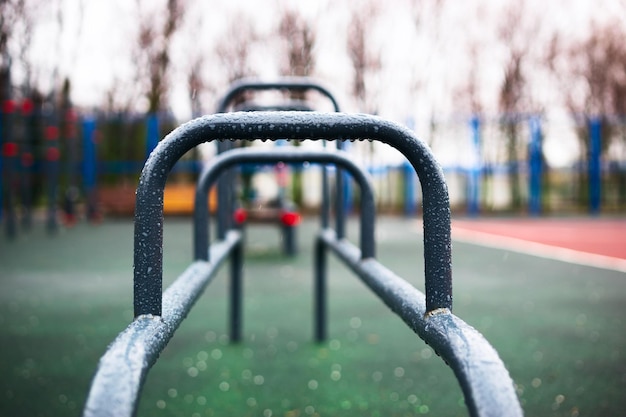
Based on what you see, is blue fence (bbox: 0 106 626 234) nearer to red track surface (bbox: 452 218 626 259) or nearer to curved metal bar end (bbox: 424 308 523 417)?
red track surface (bbox: 452 218 626 259)

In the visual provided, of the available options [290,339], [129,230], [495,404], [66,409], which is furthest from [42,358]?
[129,230]

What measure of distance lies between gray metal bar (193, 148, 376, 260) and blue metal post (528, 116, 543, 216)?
444 inches

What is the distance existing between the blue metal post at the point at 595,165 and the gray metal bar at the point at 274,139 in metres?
12.6

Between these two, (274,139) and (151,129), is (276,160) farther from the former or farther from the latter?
(151,129)

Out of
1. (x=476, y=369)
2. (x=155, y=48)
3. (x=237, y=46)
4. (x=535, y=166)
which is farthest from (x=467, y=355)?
(x=237, y=46)

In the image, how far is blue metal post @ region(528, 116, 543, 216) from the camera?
1205cm

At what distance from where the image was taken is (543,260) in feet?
16.6

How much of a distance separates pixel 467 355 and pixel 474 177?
11892 millimetres

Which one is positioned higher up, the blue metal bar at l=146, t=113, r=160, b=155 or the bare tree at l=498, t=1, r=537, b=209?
the bare tree at l=498, t=1, r=537, b=209

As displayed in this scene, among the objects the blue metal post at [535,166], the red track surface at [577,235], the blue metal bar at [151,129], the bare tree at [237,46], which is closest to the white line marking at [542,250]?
the red track surface at [577,235]

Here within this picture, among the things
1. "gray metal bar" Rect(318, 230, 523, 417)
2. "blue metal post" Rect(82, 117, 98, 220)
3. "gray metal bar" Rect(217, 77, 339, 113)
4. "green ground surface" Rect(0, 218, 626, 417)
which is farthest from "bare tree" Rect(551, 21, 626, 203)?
"gray metal bar" Rect(318, 230, 523, 417)

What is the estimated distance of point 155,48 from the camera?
1488 centimetres

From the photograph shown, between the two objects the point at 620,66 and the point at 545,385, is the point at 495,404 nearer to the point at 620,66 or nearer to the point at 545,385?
the point at 545,385

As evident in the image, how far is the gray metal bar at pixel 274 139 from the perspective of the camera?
29.7 inches
